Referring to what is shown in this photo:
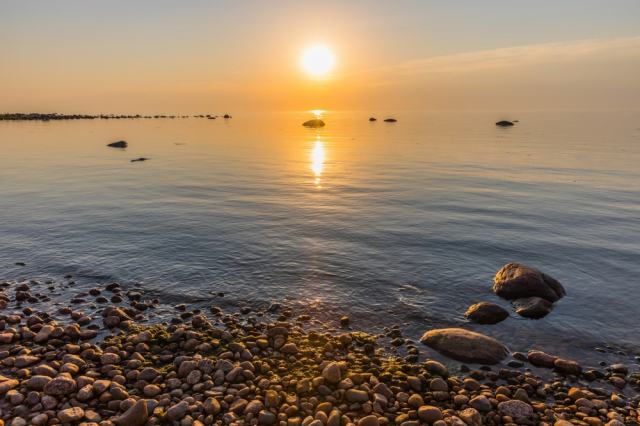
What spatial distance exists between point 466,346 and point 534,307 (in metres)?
4.27

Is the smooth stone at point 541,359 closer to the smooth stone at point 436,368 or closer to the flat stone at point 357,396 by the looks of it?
the smooth stone at point 436,368

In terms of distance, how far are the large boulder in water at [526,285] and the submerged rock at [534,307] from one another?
1.45 feet

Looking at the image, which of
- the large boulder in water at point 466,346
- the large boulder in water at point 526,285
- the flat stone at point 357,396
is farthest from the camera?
the large boulder in water at point 526,285

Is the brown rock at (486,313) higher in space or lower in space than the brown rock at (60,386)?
higher

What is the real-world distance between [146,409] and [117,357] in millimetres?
2633

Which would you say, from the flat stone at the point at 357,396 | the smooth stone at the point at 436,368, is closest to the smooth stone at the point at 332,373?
the flat stone at the point at 357,396

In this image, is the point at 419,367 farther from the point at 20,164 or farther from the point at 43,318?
the point at 20,164

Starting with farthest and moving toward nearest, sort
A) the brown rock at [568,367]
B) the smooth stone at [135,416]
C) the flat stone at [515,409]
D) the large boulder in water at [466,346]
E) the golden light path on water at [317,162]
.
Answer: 1. the golden light path on water at [317,162]
2. the large boulder in water at [466,346]
3. the brown rock at [568,367]
4. the flat stone at [515,409]
5. the smooth stone at [135,416]

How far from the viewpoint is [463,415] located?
8.46m

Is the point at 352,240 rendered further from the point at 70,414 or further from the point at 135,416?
the point at 70,414

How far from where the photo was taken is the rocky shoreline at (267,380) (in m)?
8.37

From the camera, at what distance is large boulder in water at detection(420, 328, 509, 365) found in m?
10.9

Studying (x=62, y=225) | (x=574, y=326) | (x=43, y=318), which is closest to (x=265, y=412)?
(x=43, y=318)

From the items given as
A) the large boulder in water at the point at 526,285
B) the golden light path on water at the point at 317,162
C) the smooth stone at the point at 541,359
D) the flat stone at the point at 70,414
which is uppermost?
the golden light path on water at the point at 317,162
